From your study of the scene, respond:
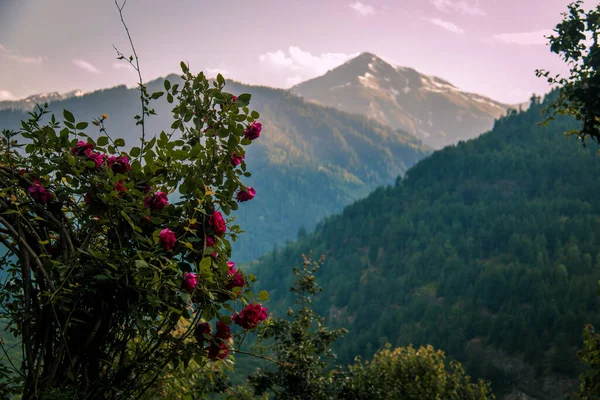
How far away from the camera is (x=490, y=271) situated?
13688 centimetres

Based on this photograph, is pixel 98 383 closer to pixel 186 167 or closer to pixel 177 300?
pixel 177 300

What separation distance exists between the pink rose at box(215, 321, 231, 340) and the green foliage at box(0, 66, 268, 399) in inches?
0.5

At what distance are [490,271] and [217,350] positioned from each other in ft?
478

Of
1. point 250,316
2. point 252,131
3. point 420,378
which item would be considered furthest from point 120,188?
point 420,378

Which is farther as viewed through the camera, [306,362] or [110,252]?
[306,362]

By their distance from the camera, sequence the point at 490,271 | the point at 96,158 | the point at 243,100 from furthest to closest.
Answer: the point at 490,271, the point at 243,100, the point at 96,158

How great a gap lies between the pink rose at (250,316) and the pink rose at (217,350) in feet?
0.53

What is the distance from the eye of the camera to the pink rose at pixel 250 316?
2990mm

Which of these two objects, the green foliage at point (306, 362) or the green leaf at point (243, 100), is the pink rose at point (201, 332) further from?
the green foliage at point (306, 362)

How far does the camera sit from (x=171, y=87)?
3391mm

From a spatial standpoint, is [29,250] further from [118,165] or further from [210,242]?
[210,242]

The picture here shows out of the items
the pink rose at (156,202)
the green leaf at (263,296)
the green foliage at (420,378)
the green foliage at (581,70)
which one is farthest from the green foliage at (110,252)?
the green foliage at (420,378)

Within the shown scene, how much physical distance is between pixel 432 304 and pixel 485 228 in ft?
156

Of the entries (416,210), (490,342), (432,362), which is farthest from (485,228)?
(432,362)
